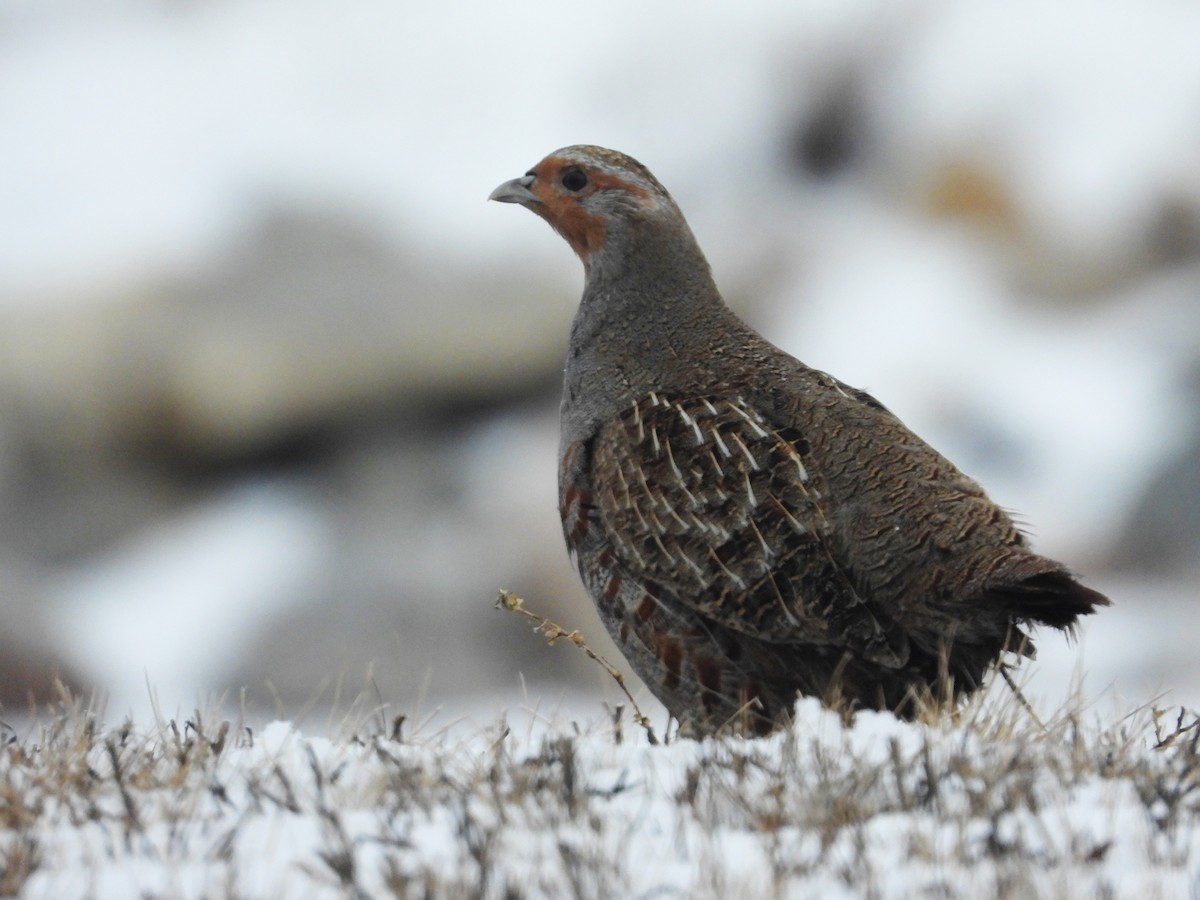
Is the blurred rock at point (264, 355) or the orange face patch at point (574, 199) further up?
the blurred rock at point (264, 355)

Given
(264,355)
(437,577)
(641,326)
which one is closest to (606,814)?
(641,326)

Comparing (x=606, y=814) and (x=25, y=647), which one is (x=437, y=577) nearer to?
(x=25, y=647)

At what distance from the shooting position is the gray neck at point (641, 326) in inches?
157

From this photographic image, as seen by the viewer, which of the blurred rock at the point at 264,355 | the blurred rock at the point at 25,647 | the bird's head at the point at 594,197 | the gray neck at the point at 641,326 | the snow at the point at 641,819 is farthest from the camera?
the blurred rock at the point at 264,355

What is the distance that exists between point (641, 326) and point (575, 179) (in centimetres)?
61

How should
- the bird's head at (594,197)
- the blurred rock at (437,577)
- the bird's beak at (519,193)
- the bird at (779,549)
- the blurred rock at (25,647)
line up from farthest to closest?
the blurred rock at (437,577) < the blurred rock at (25,647) < the bird's beak at (519,193) < the bird's head at (594,197) < the bird at (779,549)

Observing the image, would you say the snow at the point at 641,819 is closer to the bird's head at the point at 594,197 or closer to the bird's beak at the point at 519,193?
the bird's head at the point at 594,197

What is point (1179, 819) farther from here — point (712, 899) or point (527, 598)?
point (527, 598)

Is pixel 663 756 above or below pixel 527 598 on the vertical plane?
below

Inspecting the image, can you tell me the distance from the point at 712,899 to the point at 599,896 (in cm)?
17

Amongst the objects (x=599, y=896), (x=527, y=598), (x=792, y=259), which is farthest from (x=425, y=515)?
(x=599, y=896)

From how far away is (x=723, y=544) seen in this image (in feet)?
11.3

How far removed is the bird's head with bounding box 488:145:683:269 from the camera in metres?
4.36

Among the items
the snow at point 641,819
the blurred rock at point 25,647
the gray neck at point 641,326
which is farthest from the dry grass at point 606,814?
the blurred rock at point 25,647
